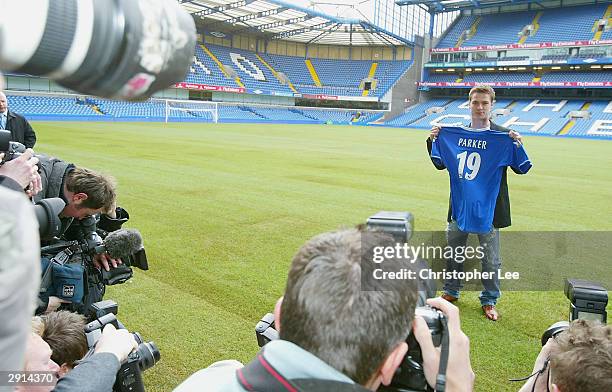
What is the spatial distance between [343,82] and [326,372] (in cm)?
5572

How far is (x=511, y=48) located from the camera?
145 feet

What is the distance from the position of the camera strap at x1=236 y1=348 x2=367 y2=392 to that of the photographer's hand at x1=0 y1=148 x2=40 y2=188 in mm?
2075

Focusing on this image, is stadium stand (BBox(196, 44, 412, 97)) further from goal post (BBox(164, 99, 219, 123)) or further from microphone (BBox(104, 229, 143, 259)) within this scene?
microphone (BBox(104, 229, 143, 259))

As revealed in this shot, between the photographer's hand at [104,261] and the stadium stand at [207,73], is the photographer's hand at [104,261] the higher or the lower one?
the lower one

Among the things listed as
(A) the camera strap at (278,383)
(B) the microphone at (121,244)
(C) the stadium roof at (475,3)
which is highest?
(C) the stadium roof at (475,3)

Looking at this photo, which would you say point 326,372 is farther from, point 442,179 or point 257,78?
point 257,78

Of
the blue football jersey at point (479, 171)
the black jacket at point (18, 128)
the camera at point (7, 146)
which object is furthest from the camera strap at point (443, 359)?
the black jacket at point (18, 128)

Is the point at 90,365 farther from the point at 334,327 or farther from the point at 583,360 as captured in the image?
the point at 583,360

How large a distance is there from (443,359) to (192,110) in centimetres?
3963

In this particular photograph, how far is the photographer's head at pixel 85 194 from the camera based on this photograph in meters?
2.91

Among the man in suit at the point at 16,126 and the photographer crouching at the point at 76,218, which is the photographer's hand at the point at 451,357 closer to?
the photographer crouching at the point at 76,218

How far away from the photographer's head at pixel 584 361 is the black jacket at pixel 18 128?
5.72 m

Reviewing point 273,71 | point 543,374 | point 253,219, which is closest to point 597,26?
point 273,71

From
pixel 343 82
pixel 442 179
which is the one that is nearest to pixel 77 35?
pixel 442 179
